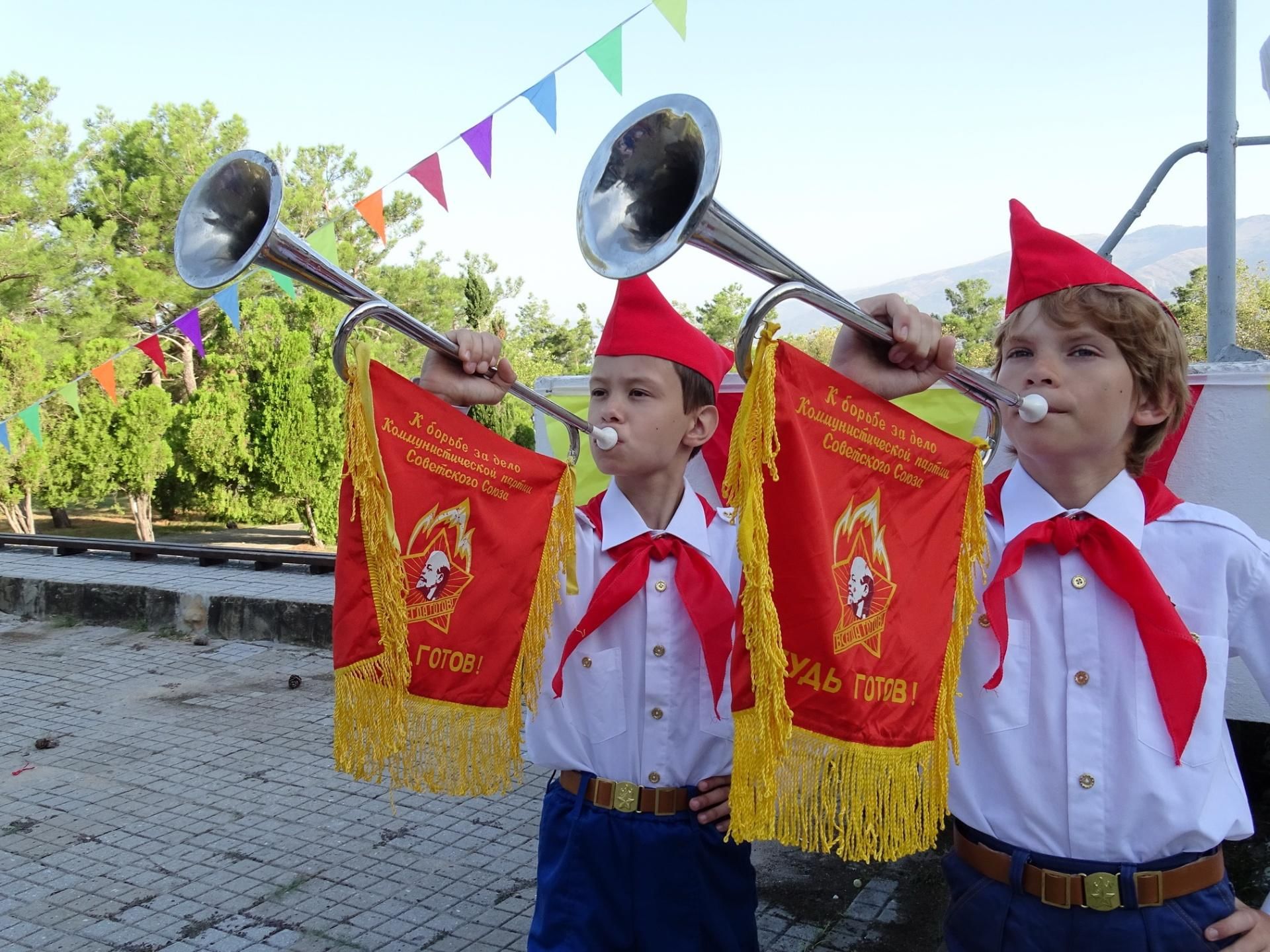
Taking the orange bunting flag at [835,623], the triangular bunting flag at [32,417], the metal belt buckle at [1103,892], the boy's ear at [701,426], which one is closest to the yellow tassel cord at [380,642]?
the boy's ear at [701,426]

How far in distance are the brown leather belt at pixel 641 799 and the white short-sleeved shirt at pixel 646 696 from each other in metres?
0.03

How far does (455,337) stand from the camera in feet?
7.74

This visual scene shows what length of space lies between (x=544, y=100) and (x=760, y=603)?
15.6ft

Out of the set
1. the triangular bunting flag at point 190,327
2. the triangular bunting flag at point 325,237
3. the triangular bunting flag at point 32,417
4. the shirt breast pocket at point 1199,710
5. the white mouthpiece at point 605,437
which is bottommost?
the shirt breast pocket at point 1199,710

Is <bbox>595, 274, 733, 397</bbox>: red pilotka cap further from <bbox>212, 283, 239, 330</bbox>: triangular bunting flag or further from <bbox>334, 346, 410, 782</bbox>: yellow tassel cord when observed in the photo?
<bbox>212, 283, 239, 330</bbox>: triangular bunting flag

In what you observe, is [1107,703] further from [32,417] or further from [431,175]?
[32,417]

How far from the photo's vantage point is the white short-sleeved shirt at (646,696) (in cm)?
230

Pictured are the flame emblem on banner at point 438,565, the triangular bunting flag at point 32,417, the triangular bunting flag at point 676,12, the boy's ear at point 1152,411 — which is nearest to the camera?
the boy's ear at point 1152,411

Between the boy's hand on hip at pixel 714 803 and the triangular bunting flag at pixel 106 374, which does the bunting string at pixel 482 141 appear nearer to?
the triangular bunting flag at pixel 106 374

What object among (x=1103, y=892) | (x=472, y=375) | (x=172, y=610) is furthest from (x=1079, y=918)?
(x=172, y=610)

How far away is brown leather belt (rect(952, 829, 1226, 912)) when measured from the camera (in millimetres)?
1771

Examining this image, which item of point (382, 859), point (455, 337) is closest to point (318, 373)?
point (382, 859)

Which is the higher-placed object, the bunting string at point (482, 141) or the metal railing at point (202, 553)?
the bunting string at point (482, 141)

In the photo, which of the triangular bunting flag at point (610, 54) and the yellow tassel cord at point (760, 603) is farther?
the triangular bunting flag at point (610, 54)
